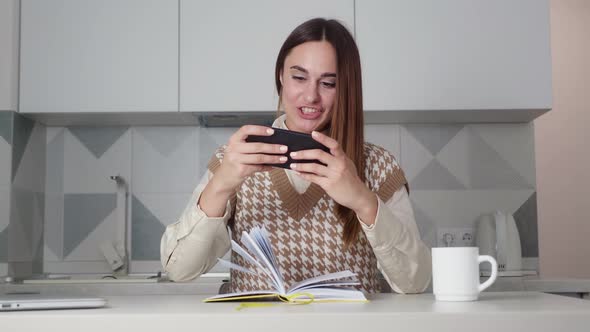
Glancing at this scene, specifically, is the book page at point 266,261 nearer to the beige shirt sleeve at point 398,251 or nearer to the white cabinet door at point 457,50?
the beige shirt sleeve at point 398,251

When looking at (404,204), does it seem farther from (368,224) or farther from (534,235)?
(534,235)

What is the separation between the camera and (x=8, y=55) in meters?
2.68

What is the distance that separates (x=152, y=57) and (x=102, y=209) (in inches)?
27.6

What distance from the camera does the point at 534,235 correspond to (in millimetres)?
2992

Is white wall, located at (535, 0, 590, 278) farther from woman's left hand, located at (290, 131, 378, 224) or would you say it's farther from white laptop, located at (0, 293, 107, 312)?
white laptop, located at (0, 293, 107, 312)

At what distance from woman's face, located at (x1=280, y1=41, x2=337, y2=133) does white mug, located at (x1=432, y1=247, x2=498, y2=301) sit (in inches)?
22.9

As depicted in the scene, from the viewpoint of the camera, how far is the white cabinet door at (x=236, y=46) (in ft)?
8.86

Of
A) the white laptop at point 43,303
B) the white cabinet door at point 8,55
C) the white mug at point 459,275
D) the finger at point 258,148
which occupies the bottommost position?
the white laptop at point 43,303

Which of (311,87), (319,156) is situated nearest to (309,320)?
(319,156)

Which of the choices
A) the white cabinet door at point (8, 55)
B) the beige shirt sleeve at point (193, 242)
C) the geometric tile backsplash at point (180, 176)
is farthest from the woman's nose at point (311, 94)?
the white cabinet door at point (8, 55)

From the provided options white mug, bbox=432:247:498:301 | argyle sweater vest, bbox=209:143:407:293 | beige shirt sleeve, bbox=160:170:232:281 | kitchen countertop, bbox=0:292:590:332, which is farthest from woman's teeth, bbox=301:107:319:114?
kitchen countertop, bbox=0:292:590:332

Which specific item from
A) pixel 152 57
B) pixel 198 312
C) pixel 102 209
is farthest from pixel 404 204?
pixel 102 209

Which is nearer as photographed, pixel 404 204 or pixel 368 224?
pixel 368 224

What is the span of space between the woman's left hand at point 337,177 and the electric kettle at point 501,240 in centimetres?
156
